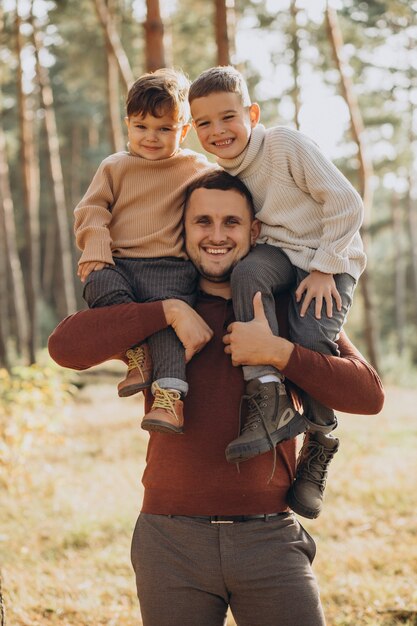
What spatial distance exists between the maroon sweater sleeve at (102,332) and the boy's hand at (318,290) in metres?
0.51

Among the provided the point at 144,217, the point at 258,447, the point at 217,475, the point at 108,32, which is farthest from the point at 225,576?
the point at 108,32

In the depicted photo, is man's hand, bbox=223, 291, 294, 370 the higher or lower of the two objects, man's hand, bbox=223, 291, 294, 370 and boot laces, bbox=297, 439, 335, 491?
the higher

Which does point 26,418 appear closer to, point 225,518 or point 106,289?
point 106,289

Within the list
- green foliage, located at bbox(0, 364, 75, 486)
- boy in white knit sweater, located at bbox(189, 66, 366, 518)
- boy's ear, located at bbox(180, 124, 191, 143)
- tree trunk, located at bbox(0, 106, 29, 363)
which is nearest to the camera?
boy in white knit sweater, located at bbox(189, 66, 366, 518)

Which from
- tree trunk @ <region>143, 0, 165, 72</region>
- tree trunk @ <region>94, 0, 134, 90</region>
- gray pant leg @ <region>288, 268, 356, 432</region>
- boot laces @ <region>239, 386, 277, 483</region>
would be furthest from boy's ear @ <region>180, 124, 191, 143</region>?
tree trunk @ <region>94, 0, 134, 90</region>

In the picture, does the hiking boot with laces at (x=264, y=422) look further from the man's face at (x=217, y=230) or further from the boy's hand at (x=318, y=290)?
the man's face at (x=217, y=230)

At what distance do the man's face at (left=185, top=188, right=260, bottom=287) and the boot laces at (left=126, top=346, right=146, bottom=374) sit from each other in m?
0.38

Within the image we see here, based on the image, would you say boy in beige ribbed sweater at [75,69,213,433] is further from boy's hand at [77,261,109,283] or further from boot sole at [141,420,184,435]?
boot sole at [141,420,184,435]

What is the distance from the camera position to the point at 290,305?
9.64 feet

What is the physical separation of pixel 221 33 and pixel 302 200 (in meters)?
8.88

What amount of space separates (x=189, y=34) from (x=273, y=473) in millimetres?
19200

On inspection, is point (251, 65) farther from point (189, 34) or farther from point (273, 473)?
point (273, 473)

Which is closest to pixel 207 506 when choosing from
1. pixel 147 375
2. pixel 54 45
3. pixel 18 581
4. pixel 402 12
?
pixel 147 375

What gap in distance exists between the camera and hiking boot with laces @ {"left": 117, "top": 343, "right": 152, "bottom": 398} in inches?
113
